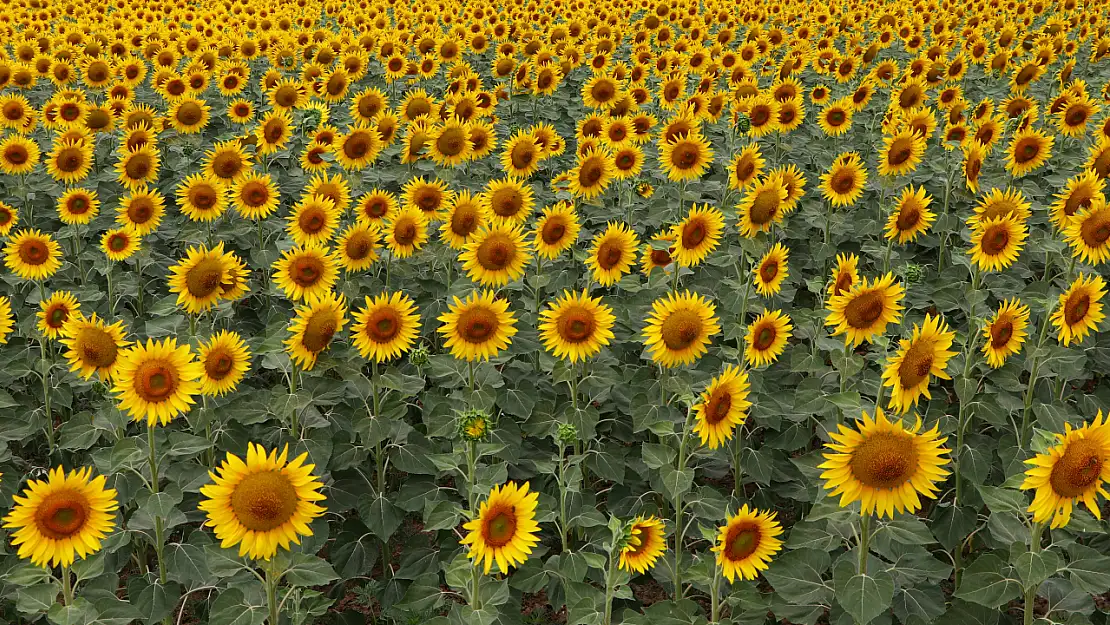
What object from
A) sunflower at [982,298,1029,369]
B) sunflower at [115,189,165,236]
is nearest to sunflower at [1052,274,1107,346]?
sunflower at [982,298,1029,369]

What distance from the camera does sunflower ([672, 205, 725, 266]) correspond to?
5.40 metres

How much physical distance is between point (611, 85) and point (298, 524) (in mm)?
7070

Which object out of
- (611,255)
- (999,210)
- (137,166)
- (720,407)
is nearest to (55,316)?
(137,166)

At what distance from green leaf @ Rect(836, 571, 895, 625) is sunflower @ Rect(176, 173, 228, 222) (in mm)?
5451

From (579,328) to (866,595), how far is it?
196 centimetres

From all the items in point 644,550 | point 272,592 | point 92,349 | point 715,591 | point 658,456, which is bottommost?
point 715,591

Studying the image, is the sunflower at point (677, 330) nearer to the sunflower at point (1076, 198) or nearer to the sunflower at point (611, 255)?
the sunflower at point (611, 255)

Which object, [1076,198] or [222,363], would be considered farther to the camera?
[1076,198]

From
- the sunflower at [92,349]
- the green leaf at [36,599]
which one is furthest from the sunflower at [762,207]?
the green leaf at [36,599]

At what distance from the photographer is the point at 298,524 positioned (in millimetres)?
3377

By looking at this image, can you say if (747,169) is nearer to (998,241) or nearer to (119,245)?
(998,241)

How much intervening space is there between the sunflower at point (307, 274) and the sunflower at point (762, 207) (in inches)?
109

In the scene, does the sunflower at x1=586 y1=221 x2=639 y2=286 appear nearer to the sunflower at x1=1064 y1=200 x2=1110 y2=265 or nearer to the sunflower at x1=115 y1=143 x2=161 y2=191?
the sunflower at x1=1064 y1=200 x2=1110 y2=265

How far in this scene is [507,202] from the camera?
600cm
